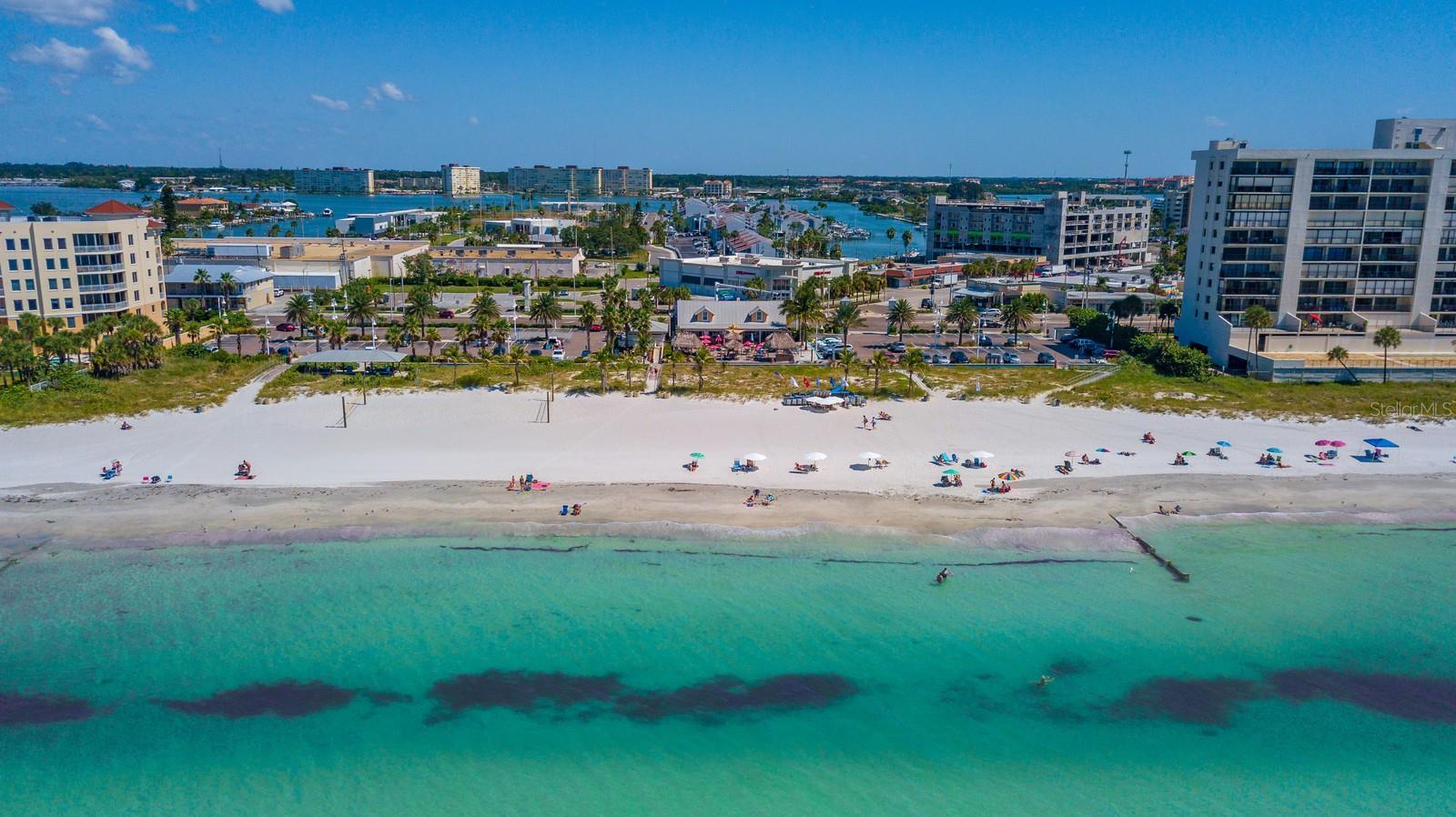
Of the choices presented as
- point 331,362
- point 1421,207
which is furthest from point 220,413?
point 1421,207

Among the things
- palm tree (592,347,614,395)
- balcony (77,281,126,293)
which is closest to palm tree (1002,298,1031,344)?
palm tree (592,347,614,395)

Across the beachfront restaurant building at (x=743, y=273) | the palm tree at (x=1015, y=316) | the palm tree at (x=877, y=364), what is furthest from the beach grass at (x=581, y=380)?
the beachfront restaurant building at (x=743, y=273)

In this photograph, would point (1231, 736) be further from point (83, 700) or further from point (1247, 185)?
point (1247, 185)

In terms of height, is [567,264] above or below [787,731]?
above

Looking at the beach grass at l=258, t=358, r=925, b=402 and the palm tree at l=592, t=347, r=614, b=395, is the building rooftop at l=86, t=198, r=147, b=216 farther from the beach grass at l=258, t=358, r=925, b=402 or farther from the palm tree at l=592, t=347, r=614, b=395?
the palm tree at l=592, t=347, r=614, b=395

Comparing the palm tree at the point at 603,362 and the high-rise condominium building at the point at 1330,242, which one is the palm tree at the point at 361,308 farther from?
the high-rise condominium building at the point at 1330,242

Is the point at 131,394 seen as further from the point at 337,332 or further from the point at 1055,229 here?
the point at 1055,229

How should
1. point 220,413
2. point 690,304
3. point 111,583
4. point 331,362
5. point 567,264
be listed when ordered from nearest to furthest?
point 111,583, point 220,413, point 331,362, point 690,304, point 567,264
